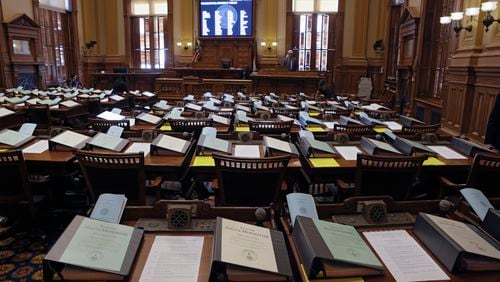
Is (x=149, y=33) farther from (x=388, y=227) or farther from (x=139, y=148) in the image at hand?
(x=388, y=227)

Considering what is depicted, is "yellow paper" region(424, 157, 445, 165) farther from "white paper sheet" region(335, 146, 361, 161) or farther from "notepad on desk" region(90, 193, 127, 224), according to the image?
"notepad on desk" region(90, 193, 127, 224)

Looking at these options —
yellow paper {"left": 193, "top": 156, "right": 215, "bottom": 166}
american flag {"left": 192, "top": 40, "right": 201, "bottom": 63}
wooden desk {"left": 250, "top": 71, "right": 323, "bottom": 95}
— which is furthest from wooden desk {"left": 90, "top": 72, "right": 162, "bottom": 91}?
yellow paper {"left": 193, "top": 156, "right": 215, "bottom": 166}

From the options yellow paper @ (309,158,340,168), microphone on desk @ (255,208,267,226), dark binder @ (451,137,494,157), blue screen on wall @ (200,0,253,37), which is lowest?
yellow paper @ (309,158,340,168)

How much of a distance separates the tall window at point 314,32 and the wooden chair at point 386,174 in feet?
39.4

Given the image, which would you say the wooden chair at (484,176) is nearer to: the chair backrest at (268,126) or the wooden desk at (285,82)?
the chair backrest at (268,126)

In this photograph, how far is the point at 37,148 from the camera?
3041 millimetres

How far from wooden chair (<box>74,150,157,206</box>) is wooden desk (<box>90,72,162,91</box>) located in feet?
37.2

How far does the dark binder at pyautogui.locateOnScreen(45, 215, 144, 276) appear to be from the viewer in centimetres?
114

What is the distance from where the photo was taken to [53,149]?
2.97m

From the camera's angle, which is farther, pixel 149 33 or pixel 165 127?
pixel 149 33

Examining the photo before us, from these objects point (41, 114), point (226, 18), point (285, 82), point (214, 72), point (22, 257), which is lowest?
point (22, 257)

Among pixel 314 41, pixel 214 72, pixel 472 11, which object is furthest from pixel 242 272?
pixel 314 41

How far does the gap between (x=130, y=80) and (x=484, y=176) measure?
1278 centimetres

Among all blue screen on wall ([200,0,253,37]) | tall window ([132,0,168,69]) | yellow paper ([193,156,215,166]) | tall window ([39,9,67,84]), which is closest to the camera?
yellow paper ([193,156,215,166])
